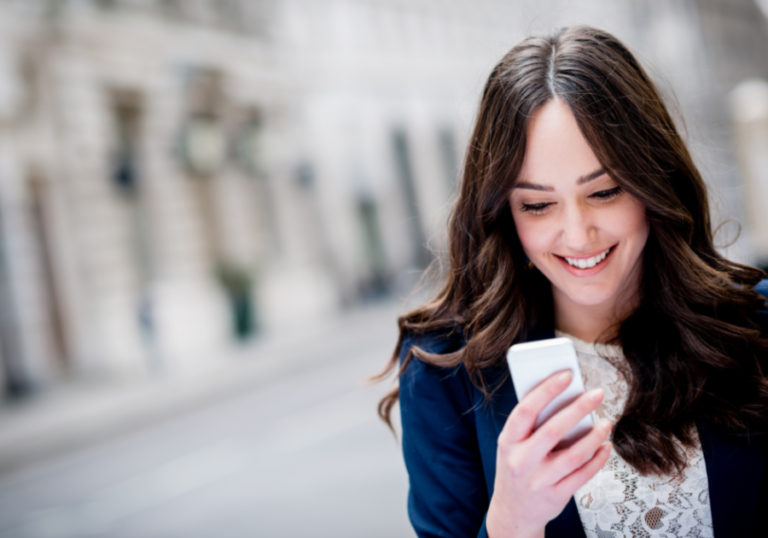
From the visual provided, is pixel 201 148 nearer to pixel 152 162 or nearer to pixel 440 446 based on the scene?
pixel 152 162

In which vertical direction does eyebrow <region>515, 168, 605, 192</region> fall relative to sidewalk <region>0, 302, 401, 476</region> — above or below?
above

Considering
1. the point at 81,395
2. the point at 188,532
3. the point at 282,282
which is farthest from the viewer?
the point at 282,282

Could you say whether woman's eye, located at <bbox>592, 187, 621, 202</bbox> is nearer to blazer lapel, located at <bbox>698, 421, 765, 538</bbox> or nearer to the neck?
the neck

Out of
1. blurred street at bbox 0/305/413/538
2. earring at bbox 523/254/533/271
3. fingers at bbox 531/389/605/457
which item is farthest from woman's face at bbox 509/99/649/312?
blurred street at bbox 0/305/413/538

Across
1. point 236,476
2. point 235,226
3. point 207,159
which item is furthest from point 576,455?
point 235,226

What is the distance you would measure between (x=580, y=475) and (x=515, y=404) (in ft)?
1.52

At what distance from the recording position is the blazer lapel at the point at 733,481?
138cm

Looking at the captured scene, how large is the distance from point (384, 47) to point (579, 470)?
79.6 feet

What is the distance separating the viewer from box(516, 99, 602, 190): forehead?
134cm

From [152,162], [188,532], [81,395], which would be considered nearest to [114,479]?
[188,532]

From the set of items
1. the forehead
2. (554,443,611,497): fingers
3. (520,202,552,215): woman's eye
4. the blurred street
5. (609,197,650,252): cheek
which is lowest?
the blurred street

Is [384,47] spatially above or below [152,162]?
above

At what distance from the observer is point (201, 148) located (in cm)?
1630

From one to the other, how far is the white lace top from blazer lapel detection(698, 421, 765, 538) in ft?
0.07
